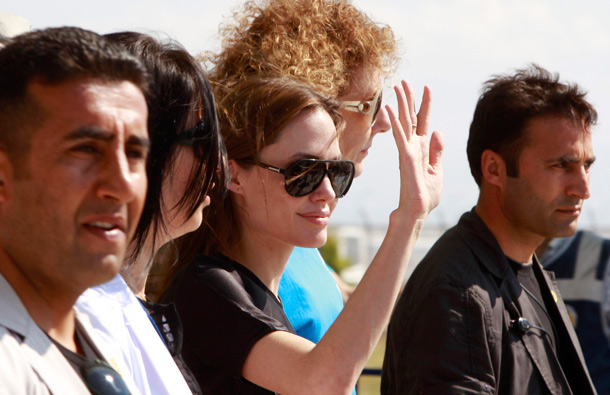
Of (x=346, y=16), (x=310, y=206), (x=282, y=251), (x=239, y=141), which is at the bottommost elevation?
(x=282, y=251)

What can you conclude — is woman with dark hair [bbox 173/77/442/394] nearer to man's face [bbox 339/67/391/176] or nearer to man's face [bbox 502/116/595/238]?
man's face [bbox 339/67/391/176]

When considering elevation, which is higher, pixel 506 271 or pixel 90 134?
pixel 90 134

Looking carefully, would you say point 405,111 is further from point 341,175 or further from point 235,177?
point 235,177

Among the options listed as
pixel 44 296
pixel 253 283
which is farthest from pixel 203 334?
pixel 44 296

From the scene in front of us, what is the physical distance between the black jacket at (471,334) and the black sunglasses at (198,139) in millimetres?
1291

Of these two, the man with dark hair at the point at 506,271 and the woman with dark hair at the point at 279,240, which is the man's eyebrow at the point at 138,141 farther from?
the man with dark hair at the point at 506,271

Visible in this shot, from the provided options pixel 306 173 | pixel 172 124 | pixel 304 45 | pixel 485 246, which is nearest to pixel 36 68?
pixel 172 124

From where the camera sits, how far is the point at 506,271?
10.8 feet

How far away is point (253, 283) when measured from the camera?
8.09ft

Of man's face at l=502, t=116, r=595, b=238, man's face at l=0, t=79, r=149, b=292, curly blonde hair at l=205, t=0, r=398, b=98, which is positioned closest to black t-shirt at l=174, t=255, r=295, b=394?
curly blonde hair at l=205, t=0, r=398, b=98

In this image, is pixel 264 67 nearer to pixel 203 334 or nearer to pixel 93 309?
A: pixel 203 334

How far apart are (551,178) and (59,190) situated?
2904 millimetres

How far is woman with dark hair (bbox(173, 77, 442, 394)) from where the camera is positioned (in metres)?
2.16

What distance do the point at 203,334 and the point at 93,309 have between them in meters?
0.68
